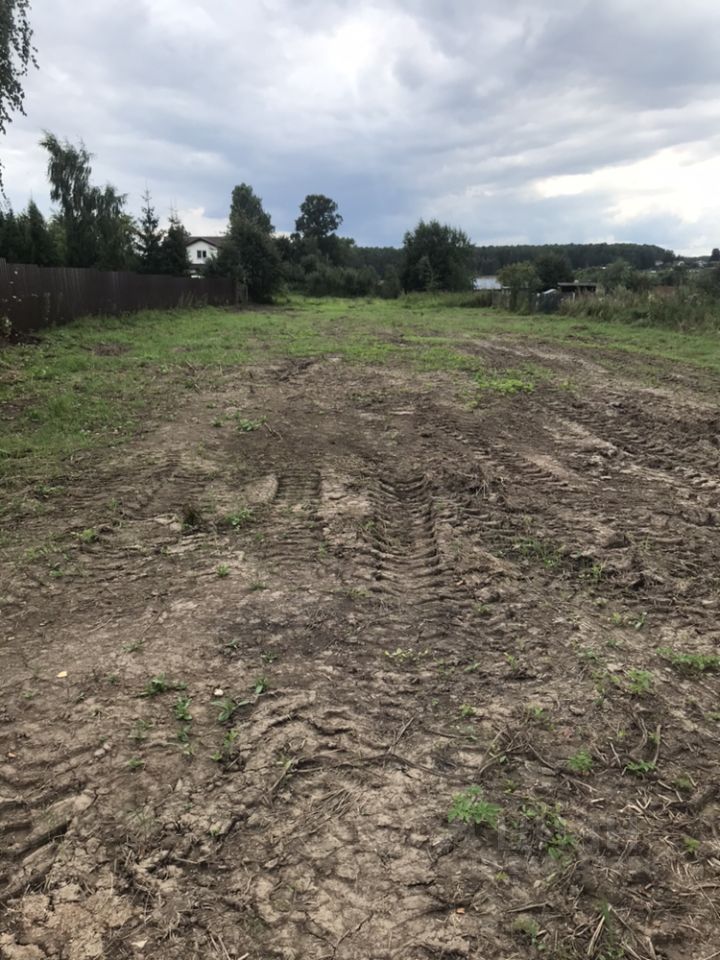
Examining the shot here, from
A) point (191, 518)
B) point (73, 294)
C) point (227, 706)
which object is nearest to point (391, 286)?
point (73, 294)

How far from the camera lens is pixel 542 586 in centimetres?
371

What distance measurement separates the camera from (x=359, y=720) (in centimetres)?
260

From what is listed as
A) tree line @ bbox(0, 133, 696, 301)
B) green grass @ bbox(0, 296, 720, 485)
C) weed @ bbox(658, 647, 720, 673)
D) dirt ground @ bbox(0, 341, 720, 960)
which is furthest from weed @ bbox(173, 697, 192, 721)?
tree line @ bbox(0, 133, 696, 301)

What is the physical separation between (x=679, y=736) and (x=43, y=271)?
16.7 meters

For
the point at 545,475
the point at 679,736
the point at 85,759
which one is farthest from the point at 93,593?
the point at 545,475

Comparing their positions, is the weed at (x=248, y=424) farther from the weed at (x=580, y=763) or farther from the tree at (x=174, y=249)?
the tree at (x=174, y=249)

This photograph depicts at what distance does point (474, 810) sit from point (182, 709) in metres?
1.24

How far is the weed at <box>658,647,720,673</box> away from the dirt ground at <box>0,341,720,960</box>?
0.01 metres

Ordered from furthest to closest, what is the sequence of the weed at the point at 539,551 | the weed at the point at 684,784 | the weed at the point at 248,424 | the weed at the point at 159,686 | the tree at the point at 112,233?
the tree at the point at 112,233 < the weed at the point at 248,424 < the weed at the point at 539,551 < the weed at the point at 159,686 < the weed at the point at 684,784

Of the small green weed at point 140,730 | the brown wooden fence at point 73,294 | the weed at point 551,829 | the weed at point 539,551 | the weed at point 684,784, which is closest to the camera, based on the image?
the weed at point 551,829

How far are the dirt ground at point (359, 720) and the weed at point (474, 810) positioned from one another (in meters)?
0.02

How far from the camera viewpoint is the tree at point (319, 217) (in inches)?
2864

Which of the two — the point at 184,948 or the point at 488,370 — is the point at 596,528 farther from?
the point at 488,370

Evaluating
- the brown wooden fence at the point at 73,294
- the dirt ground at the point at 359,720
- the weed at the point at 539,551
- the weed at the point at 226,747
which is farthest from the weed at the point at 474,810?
the brown wooden fence at the point at 73,294
